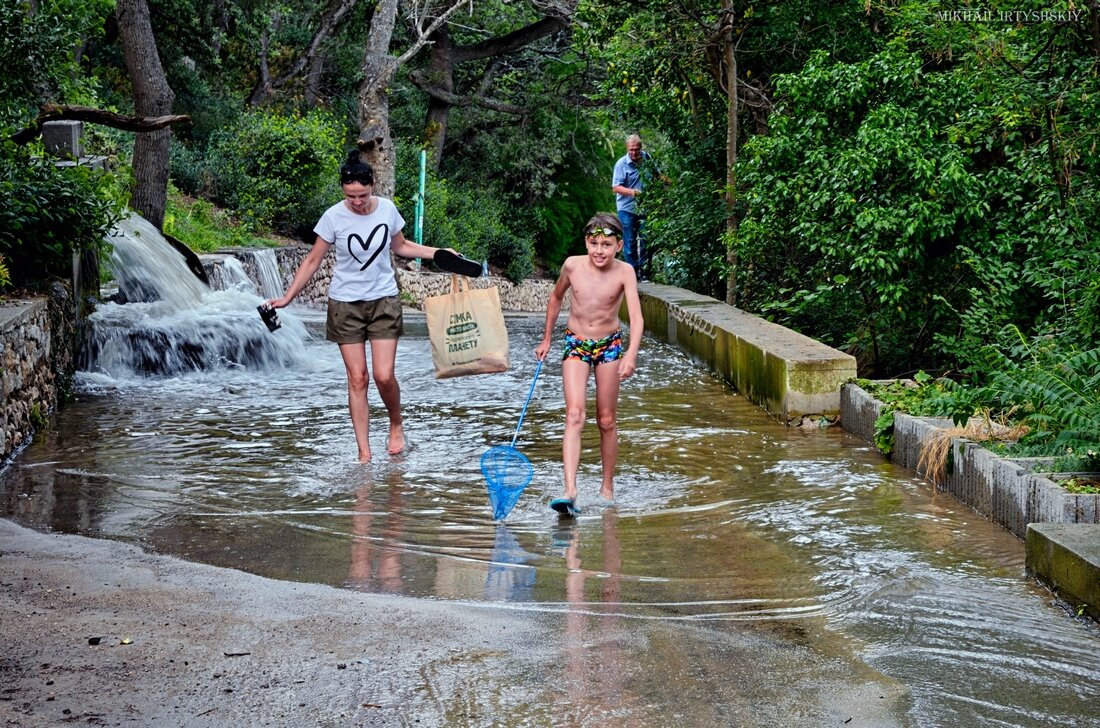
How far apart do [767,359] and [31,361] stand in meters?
5.41

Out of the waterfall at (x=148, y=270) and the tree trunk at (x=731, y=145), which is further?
the waterfall at (x=148, y=270)

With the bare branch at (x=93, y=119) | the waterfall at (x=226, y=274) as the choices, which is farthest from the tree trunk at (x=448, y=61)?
the bare branch at (x=93, y=119)

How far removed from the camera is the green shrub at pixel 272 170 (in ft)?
79.4

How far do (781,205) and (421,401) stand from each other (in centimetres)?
394

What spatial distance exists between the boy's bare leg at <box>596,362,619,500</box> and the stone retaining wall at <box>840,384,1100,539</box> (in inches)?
71.7

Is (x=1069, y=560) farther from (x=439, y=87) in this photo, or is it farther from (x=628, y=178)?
(x=439, y=87)

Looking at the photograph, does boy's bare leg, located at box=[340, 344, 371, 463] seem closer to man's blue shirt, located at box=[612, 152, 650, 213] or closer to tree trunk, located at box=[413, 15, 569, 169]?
man's blue shirt, located at box=[612, 152, 650, 213]

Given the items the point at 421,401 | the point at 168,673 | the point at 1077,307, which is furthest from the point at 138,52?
the point at 168,673

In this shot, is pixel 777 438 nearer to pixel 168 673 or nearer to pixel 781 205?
pixel 781 205

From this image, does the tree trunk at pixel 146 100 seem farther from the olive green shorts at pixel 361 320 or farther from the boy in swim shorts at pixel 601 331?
the boy in swim shorts at pixel 601 331

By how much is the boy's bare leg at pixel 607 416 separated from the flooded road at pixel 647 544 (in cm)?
14

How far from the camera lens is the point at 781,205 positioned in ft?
39.1

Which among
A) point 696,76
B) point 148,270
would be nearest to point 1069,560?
point 696,76

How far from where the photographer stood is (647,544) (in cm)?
611
